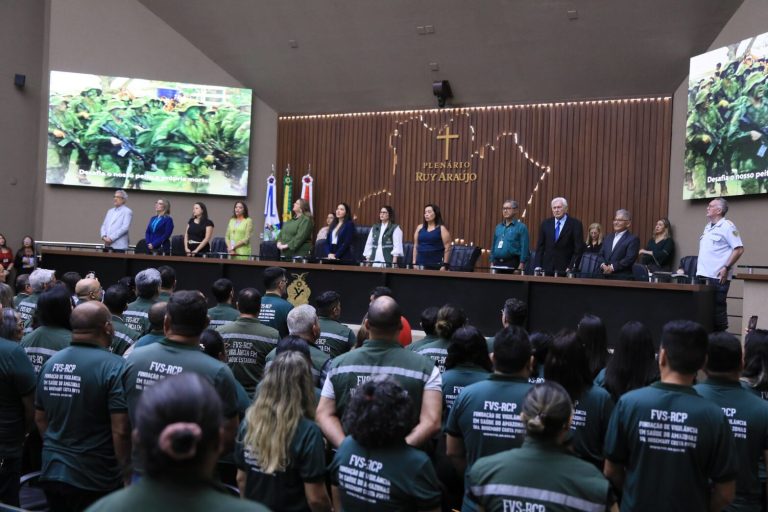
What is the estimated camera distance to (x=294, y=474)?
290 cm

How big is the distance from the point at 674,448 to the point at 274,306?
3893mm

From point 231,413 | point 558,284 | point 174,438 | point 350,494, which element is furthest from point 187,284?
point 174,438

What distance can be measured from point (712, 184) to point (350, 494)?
9.29 metres

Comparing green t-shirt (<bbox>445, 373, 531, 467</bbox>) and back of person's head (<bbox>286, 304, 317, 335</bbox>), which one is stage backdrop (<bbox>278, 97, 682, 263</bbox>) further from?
green t-shirt (<bbox>445, 373, 531, 467</bbox>)

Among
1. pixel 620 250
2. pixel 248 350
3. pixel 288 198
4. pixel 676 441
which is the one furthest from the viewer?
pixel 288 198

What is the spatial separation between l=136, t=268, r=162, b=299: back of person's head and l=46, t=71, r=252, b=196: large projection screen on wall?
30.5 ft

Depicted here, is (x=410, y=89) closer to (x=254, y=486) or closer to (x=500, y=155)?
(x=500, y=155)

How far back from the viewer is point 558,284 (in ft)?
27.7

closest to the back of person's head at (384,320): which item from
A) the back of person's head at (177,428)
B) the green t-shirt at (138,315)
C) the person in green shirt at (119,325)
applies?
the back of person's head at (177,428)

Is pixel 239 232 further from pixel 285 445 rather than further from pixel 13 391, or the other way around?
pixel 285 445

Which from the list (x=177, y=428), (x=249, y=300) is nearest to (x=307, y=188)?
(x=249, y=300)

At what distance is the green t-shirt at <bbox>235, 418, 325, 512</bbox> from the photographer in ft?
9.41

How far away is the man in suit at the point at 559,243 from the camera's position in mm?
9094

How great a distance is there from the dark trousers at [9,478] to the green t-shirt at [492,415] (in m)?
2.16
